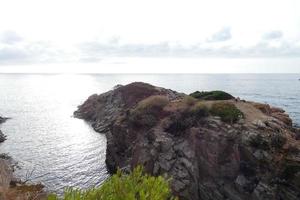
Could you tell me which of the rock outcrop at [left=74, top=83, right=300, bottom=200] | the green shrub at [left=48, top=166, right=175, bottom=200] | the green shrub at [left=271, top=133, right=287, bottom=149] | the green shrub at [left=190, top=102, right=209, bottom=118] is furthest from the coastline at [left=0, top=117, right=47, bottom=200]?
the green shrub at [left=48, top=166, right=175, bottom=200]

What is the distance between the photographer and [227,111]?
37469 mm

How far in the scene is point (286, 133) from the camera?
117ft

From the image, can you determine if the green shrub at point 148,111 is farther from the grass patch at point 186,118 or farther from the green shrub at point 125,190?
the green shrub at point 125,190

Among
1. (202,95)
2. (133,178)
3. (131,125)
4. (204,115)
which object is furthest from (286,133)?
(133,178)

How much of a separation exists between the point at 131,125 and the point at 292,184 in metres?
22.1

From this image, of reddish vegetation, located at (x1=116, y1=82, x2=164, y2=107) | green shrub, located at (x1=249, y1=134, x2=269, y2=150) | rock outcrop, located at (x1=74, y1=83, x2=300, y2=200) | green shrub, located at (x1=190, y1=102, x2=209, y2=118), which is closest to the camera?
rock outcrop, located at (x1=74, y1=83, x2=300, y2=200)

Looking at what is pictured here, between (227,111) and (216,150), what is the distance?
15.7ft

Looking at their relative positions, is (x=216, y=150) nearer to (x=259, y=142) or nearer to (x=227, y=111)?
(x=259, y=142)

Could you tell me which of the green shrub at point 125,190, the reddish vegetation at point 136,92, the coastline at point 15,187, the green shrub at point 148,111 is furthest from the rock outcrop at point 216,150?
the green shrub at point 125,190

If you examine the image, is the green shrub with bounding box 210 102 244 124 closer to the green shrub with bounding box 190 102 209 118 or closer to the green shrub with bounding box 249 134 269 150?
the green shrub with bounding box 190 102 209 118

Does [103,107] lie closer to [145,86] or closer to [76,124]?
Answer: [76,124]

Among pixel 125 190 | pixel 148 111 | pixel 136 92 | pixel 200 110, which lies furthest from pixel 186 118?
pixel 136 92

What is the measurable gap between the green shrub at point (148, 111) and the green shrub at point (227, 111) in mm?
8047

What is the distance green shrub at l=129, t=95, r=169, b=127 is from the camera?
4359cm
